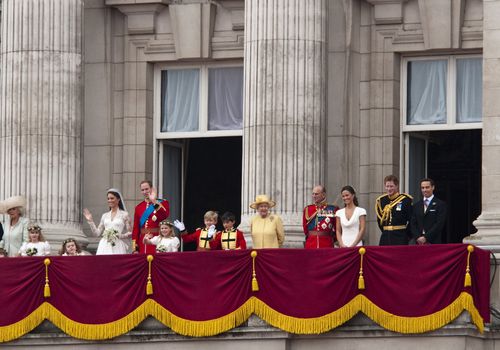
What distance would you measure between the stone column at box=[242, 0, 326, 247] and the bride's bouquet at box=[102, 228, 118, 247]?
2.64 meters

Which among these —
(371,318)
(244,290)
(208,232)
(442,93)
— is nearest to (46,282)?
(208,232)

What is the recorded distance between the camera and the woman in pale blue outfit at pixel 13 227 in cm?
4316

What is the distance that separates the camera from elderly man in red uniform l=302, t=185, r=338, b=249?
41062mm

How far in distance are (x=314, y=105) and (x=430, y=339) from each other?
258 inches

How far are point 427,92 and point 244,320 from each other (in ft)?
30.9

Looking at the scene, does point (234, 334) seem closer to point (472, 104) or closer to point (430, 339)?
point (430, 339)

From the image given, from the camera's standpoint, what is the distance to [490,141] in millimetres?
41312

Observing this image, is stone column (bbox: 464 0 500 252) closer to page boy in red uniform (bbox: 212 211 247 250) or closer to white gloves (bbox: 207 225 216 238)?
page boy in red uniform (bbox: 212 211 247 250)

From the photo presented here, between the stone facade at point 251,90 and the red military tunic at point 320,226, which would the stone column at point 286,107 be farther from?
the red military tunic at point 320,226

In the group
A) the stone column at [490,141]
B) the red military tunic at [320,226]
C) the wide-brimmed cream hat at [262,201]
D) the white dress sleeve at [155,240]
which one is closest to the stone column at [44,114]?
the white dress sleeve at [155,240]

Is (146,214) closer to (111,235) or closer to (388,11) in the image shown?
(111,235)

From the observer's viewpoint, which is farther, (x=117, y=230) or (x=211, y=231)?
(x=117, y=230)

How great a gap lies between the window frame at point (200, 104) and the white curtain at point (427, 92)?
3872 millimetres

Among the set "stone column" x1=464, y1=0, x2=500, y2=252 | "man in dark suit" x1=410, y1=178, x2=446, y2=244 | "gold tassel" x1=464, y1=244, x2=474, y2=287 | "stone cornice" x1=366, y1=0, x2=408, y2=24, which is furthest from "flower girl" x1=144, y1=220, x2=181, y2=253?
"stone cornice" x1=366, y1=0, x2=408, y2=24
